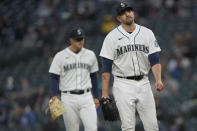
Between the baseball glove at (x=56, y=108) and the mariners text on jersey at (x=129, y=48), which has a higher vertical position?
the mariners text on jersey at (x=129, y=48)

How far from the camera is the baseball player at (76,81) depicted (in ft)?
31.2

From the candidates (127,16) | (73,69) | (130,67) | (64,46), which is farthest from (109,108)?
(64,46)

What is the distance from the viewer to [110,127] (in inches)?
519

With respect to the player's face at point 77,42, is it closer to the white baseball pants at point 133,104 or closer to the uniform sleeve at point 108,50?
the uniform sleeve at point 108,50

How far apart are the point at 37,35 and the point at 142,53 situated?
11075 mm

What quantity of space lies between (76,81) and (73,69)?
0.65 ft

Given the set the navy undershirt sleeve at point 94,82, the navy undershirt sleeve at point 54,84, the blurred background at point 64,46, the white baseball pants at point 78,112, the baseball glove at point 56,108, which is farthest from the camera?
the blurred background at point 64,46

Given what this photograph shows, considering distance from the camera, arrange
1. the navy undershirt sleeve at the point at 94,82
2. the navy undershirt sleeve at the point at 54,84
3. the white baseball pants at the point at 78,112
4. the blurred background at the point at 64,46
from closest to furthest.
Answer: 1. the white baseball pants at the point at 78,112
2. the navy undershirt sleeve at the point at 54,84
3. the navy undershirt sleeve at the point at 94,82
4. the blurred background at the point at 64,46

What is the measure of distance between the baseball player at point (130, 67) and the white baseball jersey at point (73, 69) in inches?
60.4

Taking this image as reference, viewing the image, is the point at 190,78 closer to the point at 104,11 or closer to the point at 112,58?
the point at 104,11

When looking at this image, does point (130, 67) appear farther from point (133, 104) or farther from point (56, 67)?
point (56, 67)

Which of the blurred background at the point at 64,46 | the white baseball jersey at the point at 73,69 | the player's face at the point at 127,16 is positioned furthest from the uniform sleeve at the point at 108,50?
the blurred background at the point at 64,46

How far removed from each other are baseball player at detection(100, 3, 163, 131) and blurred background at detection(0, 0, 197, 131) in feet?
15.9

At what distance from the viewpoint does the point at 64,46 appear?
17.6 meters
